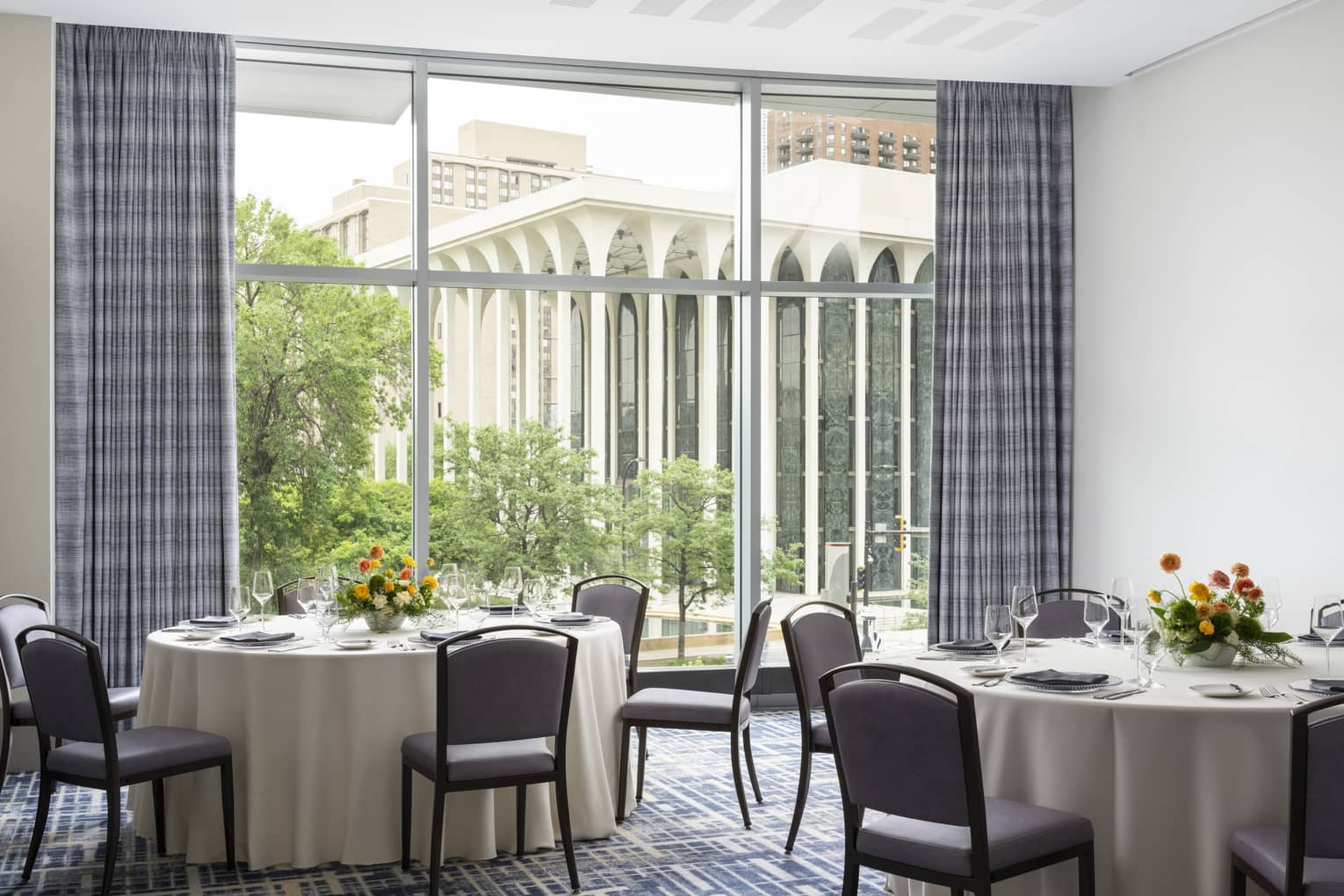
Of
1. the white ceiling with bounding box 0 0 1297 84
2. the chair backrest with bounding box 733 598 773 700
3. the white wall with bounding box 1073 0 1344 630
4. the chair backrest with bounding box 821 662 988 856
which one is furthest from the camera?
the white ceiling with bounding box 0 0 1297 84

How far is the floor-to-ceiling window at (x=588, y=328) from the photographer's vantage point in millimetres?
6922

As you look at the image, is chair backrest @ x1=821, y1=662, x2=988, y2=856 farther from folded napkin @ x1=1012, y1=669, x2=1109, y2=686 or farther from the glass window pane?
the glass window pane

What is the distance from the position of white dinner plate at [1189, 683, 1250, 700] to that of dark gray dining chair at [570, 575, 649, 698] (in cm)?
281

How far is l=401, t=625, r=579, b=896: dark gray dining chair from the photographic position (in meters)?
4.02

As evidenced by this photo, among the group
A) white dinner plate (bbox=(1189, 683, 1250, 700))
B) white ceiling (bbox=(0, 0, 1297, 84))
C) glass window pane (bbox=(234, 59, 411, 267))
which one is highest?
white ceiling (bbox=(0, 0, 1297, 84))

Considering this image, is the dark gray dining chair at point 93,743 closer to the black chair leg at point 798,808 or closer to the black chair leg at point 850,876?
the black chair leg at point 798,808

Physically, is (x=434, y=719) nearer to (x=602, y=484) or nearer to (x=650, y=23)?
(x=602, y=484)

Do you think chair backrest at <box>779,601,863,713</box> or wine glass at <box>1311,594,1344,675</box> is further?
chair backrest at <box>779,601,863,713</box>

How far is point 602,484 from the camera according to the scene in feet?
24.3

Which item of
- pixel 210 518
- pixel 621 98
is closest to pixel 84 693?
pixel 210 518

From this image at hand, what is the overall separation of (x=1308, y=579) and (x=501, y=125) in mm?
4969

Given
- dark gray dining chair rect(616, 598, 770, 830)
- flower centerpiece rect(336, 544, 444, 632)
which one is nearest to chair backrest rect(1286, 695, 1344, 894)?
dark gray dining chair rect(616, 598, 770, 830)

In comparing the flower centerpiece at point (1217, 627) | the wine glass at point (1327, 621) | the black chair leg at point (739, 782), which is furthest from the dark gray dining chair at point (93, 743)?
the wine glass at point (1327, 621)

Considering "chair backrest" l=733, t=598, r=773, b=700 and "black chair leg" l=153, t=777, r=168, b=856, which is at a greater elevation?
"chair backrest" l=733, t=598, r=773, b=700
